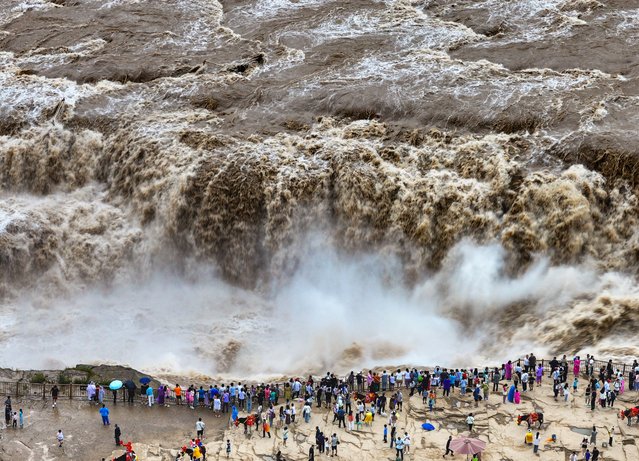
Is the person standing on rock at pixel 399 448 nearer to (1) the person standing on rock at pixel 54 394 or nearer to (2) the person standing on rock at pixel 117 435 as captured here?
(2) the person standing on rock at pixel 117 435

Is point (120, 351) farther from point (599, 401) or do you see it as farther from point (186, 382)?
point (599, 401)

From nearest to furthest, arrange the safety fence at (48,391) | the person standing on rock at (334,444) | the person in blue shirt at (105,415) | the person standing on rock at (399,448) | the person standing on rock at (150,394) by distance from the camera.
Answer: the person standing on rock at (399,448) → the person standing on rock at (334,444) → the person in blue shirt at (105,415) → the person standing on rock at (150,394) → the safety fence at (48,391)

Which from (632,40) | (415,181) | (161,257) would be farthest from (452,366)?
(632,40)

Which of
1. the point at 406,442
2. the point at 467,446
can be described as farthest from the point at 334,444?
the point at 467,446

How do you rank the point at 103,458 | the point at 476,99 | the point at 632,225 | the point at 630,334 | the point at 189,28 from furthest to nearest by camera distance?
the point at 189,28 < the point at 476,99 < the point at 632,225 < the point at 630,334 < the point at 103,458

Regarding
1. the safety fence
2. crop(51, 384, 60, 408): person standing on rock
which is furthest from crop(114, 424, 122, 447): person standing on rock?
crop(51, 384, 60, 408): person standing on rock

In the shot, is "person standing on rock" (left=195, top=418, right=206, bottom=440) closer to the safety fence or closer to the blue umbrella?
the safety fence

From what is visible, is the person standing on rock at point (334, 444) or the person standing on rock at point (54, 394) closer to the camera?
the person standing on rock at point (334, 444)

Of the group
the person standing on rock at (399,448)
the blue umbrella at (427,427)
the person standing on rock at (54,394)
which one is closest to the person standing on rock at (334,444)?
the person standing on rock at (399,448)
